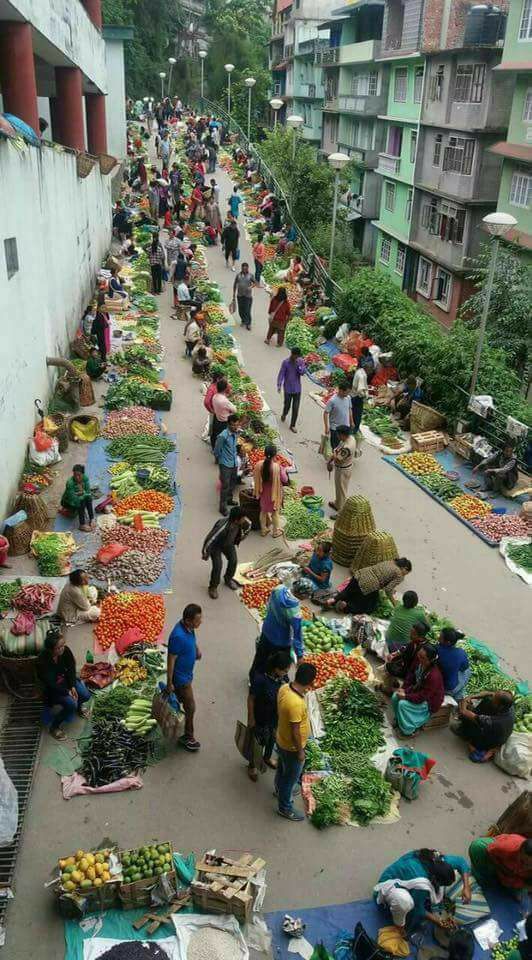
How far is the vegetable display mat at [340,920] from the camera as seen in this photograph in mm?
6008

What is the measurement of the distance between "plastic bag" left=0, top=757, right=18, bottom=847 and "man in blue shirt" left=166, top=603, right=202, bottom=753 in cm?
178

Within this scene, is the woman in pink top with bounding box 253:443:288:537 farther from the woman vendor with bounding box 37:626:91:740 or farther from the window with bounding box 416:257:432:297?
the window with bounding box 416:257:432:297

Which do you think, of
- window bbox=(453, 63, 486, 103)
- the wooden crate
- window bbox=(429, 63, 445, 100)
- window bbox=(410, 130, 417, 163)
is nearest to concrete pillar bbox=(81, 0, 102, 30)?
window bbox=(453, 63, 486, 103)

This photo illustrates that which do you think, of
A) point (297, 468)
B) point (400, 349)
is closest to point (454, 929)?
point (297, 468)

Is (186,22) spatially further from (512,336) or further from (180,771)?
(180,771)

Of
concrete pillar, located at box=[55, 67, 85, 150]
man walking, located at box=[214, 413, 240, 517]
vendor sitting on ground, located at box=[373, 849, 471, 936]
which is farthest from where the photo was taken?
concrete pillar, located at box=[55, 67, 85, 150]

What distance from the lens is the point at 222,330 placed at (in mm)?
20891

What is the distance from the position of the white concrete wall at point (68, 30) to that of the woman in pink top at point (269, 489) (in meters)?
8.45

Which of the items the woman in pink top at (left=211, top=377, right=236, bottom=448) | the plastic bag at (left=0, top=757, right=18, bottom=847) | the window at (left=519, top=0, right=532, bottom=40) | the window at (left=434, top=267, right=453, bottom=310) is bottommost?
the window at (left=434, top=267, right=453, bottom=310)

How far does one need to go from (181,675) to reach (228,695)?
55.2 inches

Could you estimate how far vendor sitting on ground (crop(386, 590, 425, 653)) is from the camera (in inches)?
348

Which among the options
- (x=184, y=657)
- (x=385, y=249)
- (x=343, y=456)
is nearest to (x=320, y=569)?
(x=343, y=456)

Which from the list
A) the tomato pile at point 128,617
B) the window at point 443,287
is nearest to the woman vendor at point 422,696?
the tomato pile at point 128,617

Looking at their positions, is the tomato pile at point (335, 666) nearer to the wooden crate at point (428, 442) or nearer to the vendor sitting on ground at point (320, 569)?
the vendor sitting on ground at point (320, 569)
